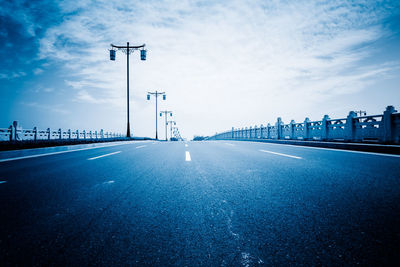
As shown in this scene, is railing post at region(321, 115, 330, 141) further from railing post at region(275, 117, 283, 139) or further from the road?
the road

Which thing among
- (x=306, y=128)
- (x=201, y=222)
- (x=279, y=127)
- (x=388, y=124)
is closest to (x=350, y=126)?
(x=388, y=124)

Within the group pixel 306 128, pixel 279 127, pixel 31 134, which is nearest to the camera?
pixel 306 128

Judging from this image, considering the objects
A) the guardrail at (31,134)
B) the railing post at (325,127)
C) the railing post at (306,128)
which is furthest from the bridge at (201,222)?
Result: the guardrail at (31,134)

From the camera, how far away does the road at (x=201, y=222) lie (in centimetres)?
147

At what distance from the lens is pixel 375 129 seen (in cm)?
1046

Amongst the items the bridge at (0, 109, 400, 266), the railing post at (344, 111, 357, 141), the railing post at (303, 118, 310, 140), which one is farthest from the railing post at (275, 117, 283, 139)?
the bridge at (0, 109, 400, 266)

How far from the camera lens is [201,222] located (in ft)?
6.71

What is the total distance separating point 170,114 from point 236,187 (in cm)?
5438

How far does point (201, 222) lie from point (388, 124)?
12.5m

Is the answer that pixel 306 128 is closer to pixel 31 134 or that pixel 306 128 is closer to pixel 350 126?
pixel 350 126

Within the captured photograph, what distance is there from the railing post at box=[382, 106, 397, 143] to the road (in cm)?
885

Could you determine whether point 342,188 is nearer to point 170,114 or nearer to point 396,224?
point 396,224

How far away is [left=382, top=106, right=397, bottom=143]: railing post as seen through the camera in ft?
31.7

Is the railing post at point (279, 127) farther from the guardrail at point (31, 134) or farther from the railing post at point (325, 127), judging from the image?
the guardrail at point (31, 134)
